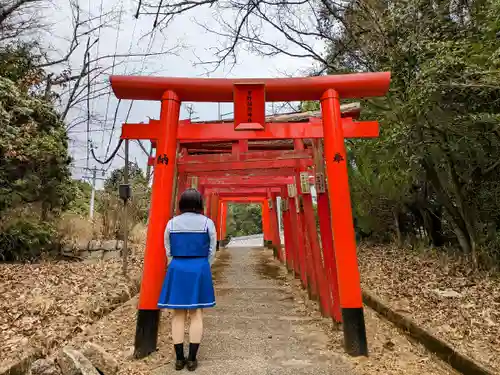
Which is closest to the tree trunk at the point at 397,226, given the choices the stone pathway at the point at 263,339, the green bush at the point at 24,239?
the stone pathway at the point at 263,339

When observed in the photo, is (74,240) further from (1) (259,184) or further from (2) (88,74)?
(2) (88,74)

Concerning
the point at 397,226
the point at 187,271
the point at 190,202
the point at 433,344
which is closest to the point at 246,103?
the point at 190,202

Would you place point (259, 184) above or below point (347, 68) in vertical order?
below

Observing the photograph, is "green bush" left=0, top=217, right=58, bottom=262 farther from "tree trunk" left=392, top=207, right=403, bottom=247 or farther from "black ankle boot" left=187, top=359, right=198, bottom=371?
"tree trunk" left=392, top=207, right=403, bottom=247

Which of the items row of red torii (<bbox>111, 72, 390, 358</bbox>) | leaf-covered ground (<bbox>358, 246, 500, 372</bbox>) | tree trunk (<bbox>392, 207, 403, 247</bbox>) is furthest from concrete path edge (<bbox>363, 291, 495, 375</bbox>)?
tree trunk (<bbox>392, 207, 403, 247</bbox>)

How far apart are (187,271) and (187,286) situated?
12 centimetres

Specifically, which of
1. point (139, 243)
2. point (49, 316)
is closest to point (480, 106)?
point (49, 316)

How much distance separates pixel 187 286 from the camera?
3.54 metres

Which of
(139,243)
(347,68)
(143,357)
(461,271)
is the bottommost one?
(143,357)

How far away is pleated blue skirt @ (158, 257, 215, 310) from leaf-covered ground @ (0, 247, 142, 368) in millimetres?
1365

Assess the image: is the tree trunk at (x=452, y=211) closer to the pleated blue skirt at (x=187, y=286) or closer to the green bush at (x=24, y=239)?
the pleated blue skirt at (x=187, y=286)

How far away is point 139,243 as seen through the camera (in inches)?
494

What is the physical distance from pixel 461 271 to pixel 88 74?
1432 centimetres

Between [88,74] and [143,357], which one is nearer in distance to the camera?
[143,357]
